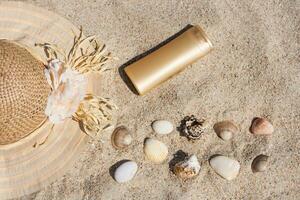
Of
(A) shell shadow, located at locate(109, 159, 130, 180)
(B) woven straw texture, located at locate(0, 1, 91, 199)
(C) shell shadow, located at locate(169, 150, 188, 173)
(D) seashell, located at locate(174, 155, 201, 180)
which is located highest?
(B) woven straw texture, located at locate(0, 1, 91, 199)

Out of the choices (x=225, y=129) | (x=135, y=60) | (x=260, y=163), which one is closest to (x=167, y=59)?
(x=135, y=60)

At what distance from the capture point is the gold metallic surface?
4.49 ft

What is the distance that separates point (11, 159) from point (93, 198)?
0.31 meters

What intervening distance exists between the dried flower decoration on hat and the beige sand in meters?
0.10

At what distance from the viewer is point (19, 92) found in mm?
1072

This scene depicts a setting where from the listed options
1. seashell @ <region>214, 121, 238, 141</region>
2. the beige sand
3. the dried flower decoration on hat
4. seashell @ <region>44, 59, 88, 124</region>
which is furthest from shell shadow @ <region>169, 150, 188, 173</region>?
seashell @ <region>44, 59, 88, 124</region>

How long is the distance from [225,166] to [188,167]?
109mm

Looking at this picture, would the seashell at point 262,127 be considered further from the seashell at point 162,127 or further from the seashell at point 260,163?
the seashell at point 162,127

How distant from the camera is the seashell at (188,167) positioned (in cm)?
140

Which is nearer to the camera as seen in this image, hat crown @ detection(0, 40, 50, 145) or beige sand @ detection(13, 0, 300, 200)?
hat crown @ detection(0, 40, 50, 145)

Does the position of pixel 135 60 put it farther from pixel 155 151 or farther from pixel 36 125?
pixel 36 125

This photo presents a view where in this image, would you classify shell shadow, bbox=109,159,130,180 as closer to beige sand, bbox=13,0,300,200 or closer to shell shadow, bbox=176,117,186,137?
beige sand, bbox=13,0,300,200

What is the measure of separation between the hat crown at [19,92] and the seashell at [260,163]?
63 cm

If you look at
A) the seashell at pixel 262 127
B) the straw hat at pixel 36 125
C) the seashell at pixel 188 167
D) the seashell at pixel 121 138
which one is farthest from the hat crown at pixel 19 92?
the seashell at pixel 262 127
